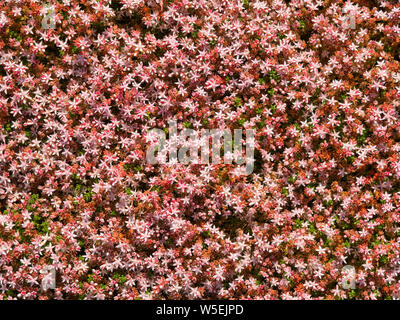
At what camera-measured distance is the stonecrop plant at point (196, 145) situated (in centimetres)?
634

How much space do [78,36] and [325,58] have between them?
3.85 metres

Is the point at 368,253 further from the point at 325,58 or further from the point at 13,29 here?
the point at 13,29

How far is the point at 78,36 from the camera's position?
260 inches

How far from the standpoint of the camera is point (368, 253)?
6.35 metres

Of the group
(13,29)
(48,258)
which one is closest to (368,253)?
(48,258)

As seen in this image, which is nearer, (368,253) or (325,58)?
(368,253)

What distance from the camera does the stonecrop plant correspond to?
634 centimetres

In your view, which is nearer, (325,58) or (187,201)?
(187,201)

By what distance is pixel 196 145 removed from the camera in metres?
6.41
